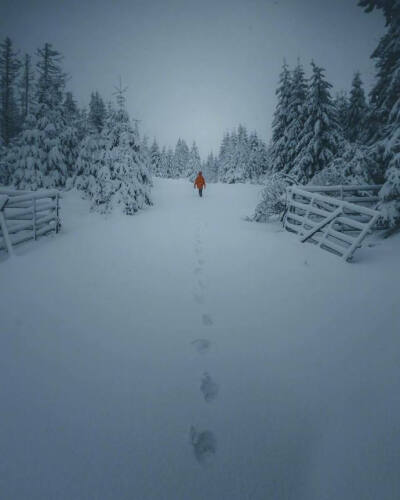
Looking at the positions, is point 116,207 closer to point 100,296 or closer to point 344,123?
point 100,296

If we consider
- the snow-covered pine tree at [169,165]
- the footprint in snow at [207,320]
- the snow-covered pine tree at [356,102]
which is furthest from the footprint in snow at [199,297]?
the snow-covered pine tree at [169,165]

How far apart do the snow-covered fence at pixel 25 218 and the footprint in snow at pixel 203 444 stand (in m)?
6.29

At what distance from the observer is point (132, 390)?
2445 millimetres

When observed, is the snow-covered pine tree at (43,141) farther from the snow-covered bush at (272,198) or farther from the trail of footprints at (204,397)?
the trail of footprints at (204,397)

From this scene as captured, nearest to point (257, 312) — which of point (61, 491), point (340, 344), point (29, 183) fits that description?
point (340, 344)

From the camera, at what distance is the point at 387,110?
847cm

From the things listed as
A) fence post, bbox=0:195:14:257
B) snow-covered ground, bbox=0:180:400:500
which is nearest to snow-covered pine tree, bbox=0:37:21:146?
fence post, bbox=0:195:14:257

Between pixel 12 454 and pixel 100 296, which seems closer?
pixel 12 454

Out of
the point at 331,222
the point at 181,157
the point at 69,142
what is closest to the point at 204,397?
the point at 331,222

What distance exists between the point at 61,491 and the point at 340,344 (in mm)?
3117

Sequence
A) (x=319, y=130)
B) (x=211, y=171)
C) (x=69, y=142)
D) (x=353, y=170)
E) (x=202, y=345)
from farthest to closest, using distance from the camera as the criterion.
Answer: (x=211, y=171) < (x=69, y=142) < (x=319, y=130) < (x=353, y=170) < (x=202, y=345)

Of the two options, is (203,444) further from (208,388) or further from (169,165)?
(169,165)

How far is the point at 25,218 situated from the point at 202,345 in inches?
302

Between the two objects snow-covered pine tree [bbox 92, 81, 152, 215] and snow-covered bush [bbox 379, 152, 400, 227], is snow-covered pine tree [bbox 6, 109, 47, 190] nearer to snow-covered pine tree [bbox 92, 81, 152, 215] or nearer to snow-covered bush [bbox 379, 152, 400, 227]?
snow-covered pine tree [bbox 92, 81, 152, 215]
